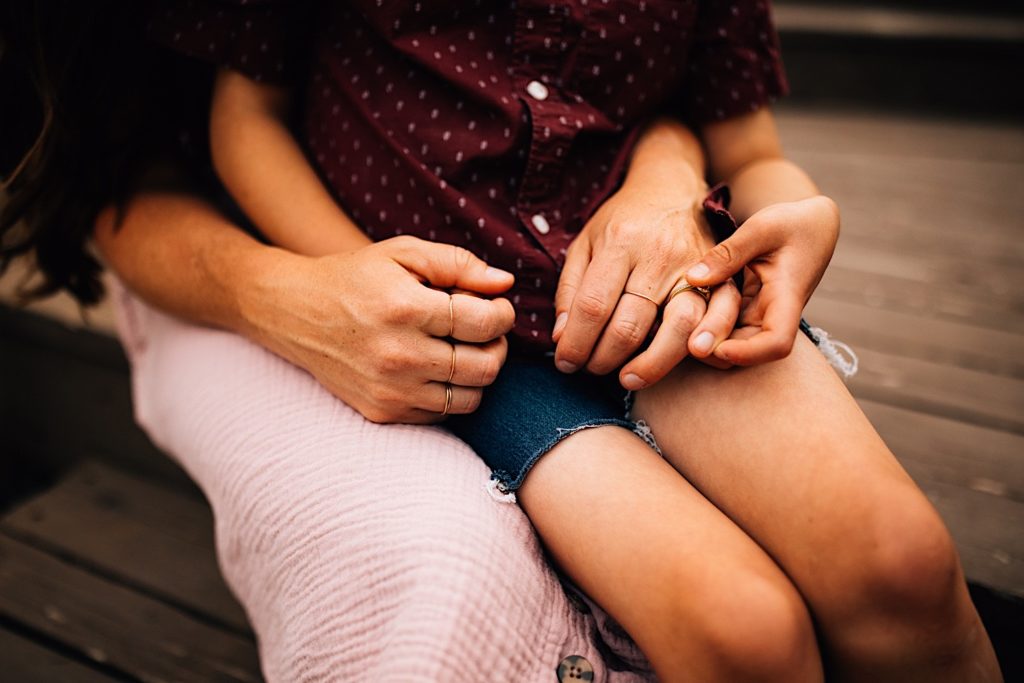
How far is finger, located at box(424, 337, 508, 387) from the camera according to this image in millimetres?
618

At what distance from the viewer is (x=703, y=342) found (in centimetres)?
58

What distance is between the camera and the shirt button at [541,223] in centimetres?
72

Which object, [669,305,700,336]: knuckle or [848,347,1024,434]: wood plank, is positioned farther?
[848,347,1024,434]: wood plank

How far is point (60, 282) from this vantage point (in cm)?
93

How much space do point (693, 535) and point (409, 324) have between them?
294 millimetres

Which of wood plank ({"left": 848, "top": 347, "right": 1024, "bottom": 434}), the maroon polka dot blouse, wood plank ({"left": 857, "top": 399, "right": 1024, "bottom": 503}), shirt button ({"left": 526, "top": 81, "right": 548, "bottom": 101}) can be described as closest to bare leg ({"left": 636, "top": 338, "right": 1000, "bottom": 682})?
the maroon polka dot blouse

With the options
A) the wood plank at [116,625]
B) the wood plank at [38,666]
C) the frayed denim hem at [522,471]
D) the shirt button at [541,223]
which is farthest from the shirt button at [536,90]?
the wood plank at [38,666]

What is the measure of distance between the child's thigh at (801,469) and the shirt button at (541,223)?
198mm

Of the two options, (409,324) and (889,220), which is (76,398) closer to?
(409,324)

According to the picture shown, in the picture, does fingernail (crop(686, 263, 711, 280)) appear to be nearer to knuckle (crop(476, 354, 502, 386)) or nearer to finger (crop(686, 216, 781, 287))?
finger (crop(686, 216, 781, 287))

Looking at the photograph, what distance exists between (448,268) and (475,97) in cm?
19

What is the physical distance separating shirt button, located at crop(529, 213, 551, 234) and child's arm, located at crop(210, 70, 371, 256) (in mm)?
184

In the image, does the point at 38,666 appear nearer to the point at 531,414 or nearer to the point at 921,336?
the point at 531,414

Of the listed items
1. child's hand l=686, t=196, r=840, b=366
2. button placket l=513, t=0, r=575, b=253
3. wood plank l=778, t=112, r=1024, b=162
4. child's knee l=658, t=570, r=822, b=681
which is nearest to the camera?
child's knee l=658, t=570, r=822, b=681
